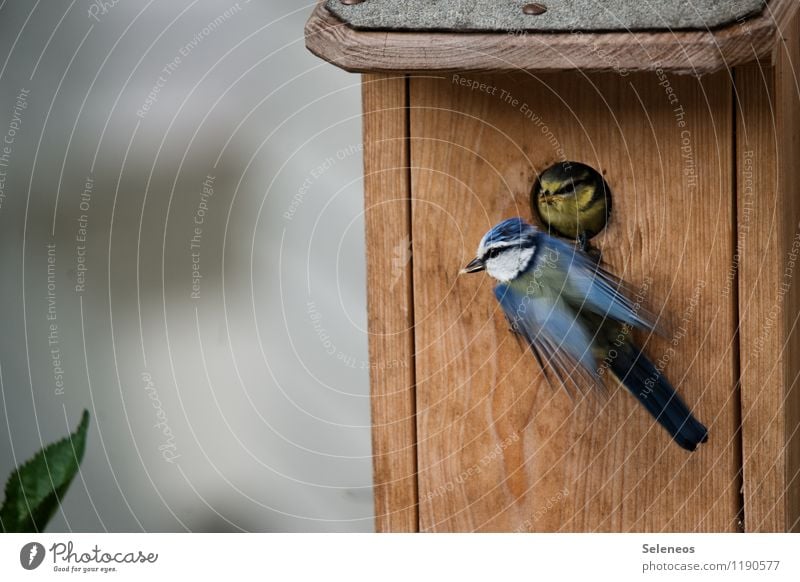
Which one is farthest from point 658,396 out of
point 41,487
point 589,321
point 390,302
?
point 41,487

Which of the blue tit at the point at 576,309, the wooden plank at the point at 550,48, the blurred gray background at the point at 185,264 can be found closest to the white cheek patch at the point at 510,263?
the blue tit at the point at 576,309


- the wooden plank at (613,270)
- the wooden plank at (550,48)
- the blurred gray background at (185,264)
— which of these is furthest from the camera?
the blurred gray background at (185,264)

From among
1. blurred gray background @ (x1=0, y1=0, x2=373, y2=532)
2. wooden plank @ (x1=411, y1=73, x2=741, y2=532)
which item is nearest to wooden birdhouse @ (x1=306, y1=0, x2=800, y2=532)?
wooden plank @ (x1=411, y1=73, x2=741, y2=532)

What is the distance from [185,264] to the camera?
38.6 inches

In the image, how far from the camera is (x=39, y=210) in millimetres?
916

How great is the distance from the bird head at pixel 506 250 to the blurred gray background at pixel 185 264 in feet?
0.81

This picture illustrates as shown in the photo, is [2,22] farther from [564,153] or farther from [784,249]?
[784,249]

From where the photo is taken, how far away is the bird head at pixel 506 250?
676 mm

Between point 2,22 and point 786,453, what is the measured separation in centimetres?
70

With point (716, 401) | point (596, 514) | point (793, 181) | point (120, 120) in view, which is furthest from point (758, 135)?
point (120, 120)
